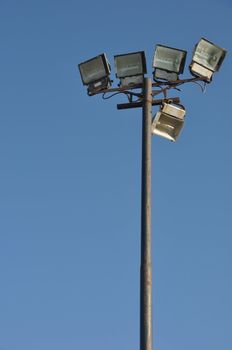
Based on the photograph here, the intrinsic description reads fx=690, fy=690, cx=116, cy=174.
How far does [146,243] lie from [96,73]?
284 centimetres

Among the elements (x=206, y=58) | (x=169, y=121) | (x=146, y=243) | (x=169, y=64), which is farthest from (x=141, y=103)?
(x=146, y=243)

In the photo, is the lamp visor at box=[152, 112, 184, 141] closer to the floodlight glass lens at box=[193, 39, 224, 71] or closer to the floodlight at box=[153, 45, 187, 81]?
the floodlight at box=[153, 45, 187, 81]

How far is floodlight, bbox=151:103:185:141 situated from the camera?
8.59 m

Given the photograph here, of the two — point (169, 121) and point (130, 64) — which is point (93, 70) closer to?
point (130, 64)

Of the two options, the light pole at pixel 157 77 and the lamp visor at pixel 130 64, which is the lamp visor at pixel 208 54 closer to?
the light pole at pixel 157 77

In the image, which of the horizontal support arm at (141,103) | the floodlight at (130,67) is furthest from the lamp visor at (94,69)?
the horizontal support arm at (141,103)

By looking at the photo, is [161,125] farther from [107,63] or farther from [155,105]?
[107,63]

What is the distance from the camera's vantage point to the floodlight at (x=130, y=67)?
28.5 ft

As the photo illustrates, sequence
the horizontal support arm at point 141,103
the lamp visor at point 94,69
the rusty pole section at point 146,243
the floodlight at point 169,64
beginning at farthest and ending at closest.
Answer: the lamp visor at point 94,69 < the floodlight at point 169,64 < the horizontal support arm at point 141,103 < the rusty pole section at point 146,243

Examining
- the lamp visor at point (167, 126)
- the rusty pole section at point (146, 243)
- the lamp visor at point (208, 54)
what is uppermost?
the lamp visor at point (208, 54)

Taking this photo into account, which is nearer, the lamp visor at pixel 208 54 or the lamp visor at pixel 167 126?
the lamp visor at pixel 167 126

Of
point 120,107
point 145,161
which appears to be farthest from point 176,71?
point 145,161

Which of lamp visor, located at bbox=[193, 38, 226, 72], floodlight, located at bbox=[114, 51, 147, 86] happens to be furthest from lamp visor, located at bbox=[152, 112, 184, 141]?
lamp visor, located at bbox=[193, 38, 226, 72]

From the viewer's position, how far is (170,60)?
349 inches
